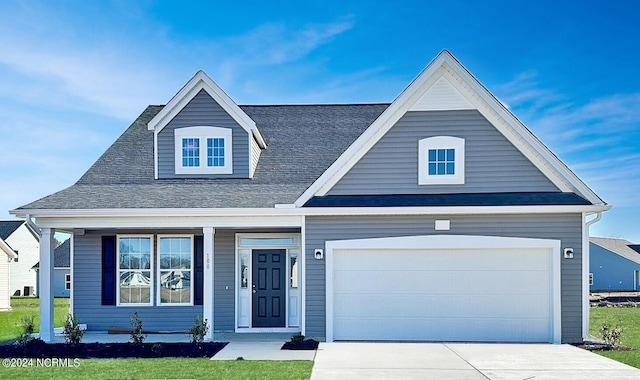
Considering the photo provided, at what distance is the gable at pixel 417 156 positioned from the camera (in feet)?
42.6

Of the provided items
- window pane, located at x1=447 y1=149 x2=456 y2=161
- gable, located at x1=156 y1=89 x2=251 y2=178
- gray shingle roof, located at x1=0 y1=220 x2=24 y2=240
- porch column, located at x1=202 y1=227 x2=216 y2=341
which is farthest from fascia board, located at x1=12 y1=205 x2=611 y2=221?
gray shingle roof, located at x1=0 y1=220 x2=24 y2=240

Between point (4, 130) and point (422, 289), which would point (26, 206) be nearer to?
point (4, 130)

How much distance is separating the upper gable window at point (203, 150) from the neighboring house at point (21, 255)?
30.7 metres

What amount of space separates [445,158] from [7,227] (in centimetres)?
3843

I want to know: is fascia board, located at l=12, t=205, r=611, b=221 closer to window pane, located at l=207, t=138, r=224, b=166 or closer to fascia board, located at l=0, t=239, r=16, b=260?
window pane, located at l=207, t=138, r=224, b=166

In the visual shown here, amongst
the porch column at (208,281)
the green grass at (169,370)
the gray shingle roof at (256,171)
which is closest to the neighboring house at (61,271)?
the gray shingle roof at (256,171)

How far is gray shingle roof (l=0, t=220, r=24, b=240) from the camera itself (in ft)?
134

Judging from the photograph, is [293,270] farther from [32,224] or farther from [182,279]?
[32,224]

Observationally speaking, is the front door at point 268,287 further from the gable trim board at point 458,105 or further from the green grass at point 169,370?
the green grass at point 169,370

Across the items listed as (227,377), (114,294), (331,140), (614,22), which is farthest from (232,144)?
(614,22)

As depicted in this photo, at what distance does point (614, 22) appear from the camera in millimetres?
16703

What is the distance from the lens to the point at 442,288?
1284 cm

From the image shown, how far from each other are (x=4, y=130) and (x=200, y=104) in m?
6.66

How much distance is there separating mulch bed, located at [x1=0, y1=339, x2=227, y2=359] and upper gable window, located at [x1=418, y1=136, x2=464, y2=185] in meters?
5.86
